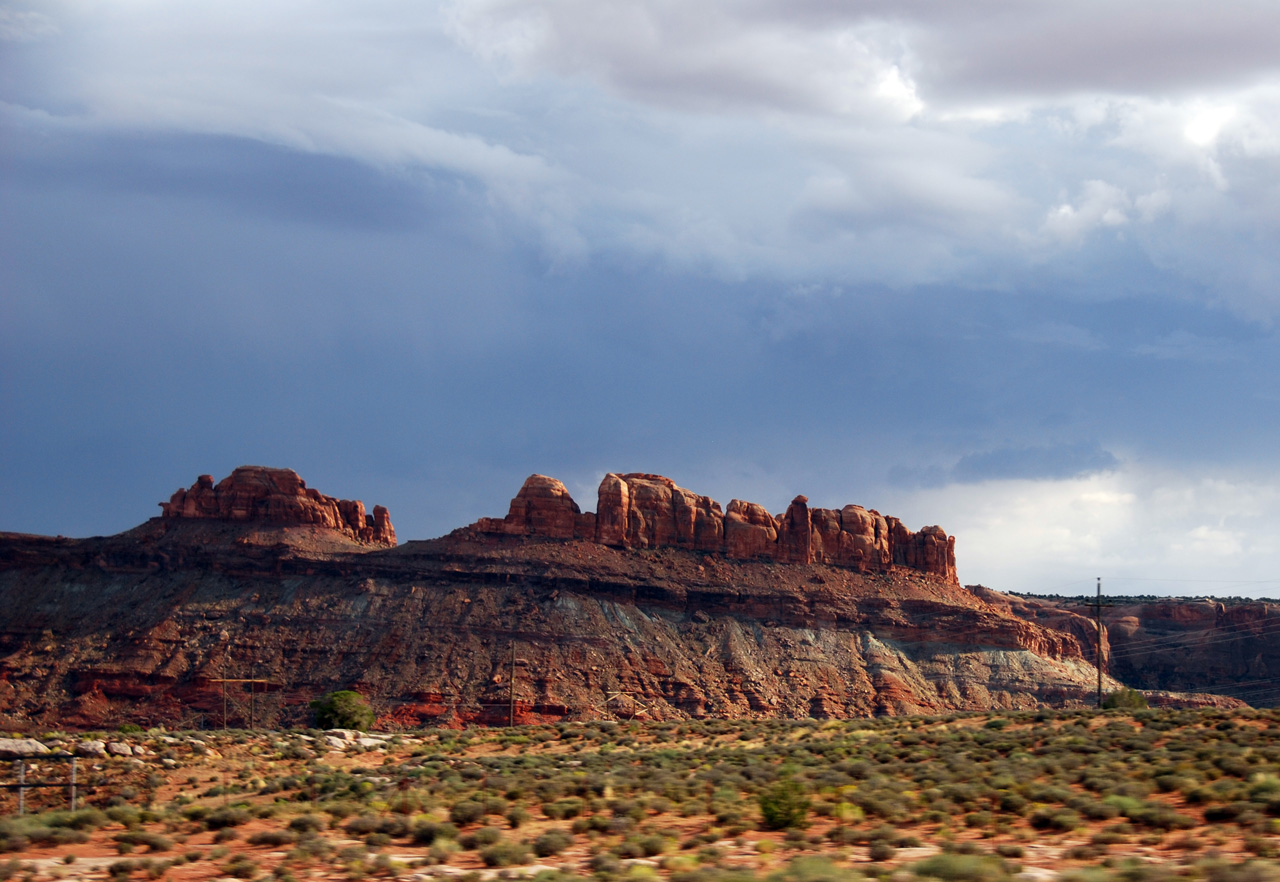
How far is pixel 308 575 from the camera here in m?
113

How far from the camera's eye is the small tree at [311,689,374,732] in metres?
74.1

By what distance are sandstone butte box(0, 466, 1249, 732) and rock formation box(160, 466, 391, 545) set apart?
24 centimetres

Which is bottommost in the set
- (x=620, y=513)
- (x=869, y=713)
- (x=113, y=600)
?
(x=869, y=713)

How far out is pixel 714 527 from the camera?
421ft

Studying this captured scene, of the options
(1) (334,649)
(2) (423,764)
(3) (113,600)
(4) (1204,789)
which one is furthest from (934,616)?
(4) (1204,789)

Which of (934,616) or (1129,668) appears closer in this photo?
(934,616)

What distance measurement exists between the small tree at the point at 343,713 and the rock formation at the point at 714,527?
145 feet

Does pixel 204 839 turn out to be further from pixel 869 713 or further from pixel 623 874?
pixel 869 713

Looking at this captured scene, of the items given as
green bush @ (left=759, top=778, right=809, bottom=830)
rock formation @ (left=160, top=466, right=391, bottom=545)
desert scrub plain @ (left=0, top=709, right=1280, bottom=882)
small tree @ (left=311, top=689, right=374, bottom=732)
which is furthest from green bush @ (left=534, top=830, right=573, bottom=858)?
rock formation @ (left=160, top=466, right=391, bottom=545)

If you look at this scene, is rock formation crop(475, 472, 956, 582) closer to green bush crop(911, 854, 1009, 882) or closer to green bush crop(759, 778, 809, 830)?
green bush crop(759, 778, 809, 830)

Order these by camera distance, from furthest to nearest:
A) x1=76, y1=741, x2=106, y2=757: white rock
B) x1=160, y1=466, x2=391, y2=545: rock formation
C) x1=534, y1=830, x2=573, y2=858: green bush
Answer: x1=160, y1=466, x2=391, y2=545: rock formation
x1=76, y1=741, x2=106, y2=757: white rock
x1=534, y1=830, x2=573, y2=858: green bush

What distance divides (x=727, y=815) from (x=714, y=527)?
105m

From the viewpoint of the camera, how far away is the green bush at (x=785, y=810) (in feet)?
74.1

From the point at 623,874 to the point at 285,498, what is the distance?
11158 centimetres
